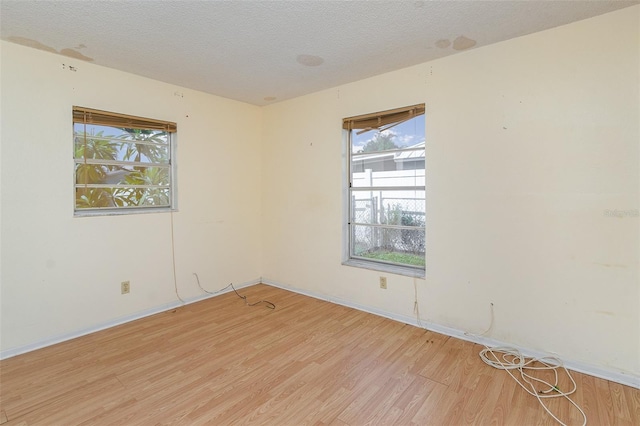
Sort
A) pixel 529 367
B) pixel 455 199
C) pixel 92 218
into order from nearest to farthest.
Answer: pixel 529 367, pixel 455 199, pixel 92 218

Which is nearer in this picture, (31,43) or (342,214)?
(31,43)

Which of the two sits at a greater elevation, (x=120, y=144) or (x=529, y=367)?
(x=120, y=144)

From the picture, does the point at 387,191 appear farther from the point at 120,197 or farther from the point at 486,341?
the point at 120,197

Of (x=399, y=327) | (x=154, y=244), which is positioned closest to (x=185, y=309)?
(x=154, y=244)

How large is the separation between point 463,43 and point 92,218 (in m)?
3.61

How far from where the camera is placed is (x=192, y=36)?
2.47 meters

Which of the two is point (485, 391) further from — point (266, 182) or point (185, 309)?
point (266, 182)

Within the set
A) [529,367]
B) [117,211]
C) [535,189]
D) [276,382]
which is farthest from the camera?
[117,211]

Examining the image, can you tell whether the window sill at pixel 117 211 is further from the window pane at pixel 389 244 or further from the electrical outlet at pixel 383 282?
the electrical outlet at pixel 383 282

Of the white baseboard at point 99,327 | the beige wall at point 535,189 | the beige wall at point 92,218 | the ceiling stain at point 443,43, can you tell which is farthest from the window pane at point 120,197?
the ceiling stain at point 443,43

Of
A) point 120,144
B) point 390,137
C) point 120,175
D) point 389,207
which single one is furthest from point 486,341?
point 120,144

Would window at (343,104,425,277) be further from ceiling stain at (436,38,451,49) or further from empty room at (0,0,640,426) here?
ceiling stain at (436,38,451,49)

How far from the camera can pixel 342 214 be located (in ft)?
12.2

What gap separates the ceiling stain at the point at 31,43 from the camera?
2484 millimetres
